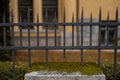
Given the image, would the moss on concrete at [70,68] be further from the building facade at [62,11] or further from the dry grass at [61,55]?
the building facade at [62,11]

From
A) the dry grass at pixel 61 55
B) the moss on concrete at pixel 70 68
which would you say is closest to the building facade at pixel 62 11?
the dry grass at pixel 61 55

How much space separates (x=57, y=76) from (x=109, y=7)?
29.0ft

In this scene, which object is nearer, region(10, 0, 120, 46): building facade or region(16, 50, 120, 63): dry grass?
region(16, 50, 120, 63): dry grass

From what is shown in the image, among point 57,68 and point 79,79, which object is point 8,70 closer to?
point 57,68

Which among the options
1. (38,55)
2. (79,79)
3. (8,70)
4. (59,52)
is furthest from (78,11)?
(79,79)

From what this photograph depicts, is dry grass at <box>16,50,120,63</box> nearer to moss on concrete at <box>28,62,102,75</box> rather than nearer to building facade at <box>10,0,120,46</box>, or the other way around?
building facade at <box>10,0,120,46</box>

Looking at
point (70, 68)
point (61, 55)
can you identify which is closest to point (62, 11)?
point (61, 55)

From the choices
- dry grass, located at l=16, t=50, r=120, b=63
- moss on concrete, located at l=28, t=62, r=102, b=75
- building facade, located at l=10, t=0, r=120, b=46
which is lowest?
dry grass, located at l=16, t=50, r=120, b=63

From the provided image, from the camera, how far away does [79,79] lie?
416cm

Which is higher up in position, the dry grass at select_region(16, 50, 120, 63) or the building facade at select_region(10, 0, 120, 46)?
the building facade at select_region(10, 0, 120, 46)

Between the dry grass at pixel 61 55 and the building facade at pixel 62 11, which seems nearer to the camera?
the dry grass at pixel 61 55

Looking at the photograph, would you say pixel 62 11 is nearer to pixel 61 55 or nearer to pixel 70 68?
pixel 61 55

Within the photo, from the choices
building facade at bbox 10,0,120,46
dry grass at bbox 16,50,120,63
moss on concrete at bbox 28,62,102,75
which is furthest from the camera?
building facade at bbox 10,0,120,46

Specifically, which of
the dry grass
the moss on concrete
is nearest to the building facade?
the dry grass
